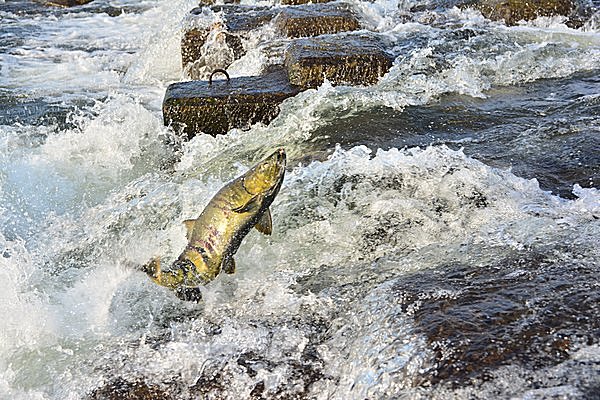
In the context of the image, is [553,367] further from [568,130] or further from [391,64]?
[391,64]

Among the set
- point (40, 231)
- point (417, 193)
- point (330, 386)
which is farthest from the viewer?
point (40, 231)

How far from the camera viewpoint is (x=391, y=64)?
6801mm

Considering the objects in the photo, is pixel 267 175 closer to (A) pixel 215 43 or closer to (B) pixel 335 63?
(B) pixel 335 63

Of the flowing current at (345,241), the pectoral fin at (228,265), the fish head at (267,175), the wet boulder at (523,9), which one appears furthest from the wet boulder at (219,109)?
the wet boulder at (523,9)

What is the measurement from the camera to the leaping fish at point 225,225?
3.29m

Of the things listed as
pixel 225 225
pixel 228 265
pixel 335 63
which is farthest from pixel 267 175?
pixel 335 63

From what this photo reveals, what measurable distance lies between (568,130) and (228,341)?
335 centimetres

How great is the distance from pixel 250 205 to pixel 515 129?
3007 mm

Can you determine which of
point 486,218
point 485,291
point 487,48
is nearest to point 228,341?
point 485,291

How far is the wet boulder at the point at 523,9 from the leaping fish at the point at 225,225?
6.88 meters

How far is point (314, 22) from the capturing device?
26.8 feet

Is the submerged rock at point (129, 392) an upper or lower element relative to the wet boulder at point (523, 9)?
lower

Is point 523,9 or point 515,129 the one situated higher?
point 523,9

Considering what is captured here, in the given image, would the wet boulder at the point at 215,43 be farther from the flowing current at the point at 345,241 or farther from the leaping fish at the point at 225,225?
the leaping fish at the point at 225,225
